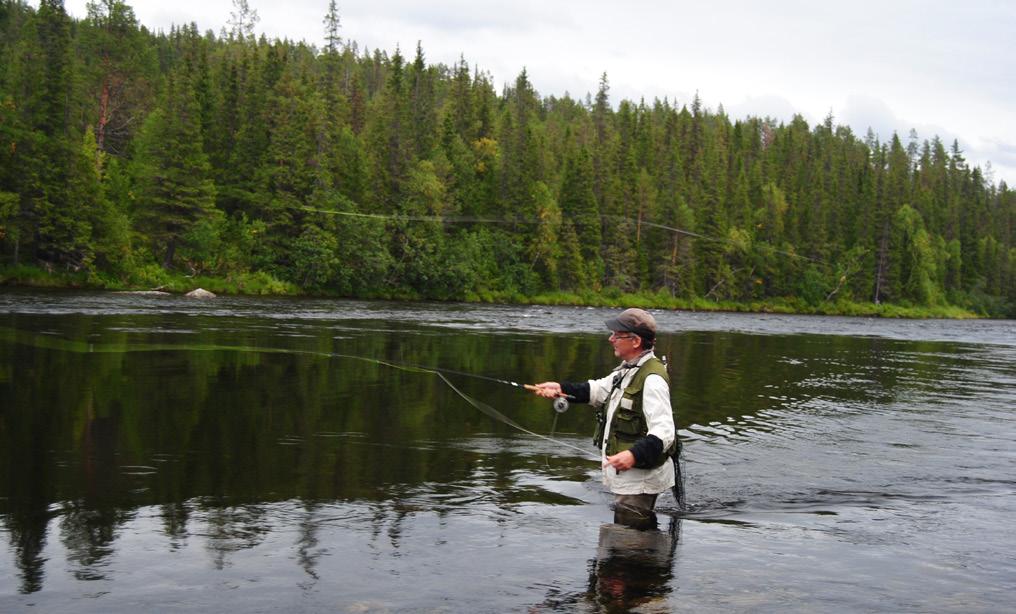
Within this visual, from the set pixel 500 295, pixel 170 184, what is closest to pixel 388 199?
pixel 500 295

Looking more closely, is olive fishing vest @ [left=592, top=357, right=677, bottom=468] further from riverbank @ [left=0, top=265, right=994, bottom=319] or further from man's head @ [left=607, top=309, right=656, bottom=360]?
riverbank @ [left=0, top=265, right=994, bottom=319]

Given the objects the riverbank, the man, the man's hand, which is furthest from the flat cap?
the riverbank

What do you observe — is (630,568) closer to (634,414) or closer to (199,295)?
(634,414)

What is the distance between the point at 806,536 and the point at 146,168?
6169 cm

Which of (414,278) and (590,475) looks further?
(414,278)

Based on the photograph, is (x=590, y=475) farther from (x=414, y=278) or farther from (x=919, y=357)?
(x=414, y=278)

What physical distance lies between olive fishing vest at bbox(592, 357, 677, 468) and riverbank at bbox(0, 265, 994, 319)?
4674 cm

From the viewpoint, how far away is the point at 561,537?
24.6ft

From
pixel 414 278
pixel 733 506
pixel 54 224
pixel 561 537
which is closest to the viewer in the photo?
pixel 561 537

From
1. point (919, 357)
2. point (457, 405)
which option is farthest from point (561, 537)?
point (919, 357)

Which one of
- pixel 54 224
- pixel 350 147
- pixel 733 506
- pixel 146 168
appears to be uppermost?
pixel 350 147

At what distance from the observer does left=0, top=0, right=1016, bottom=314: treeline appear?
176 ft

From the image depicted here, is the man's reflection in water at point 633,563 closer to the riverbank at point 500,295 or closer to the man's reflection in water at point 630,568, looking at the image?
the man's reflection in water at point 630,568

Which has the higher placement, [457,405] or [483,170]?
[483,170]
